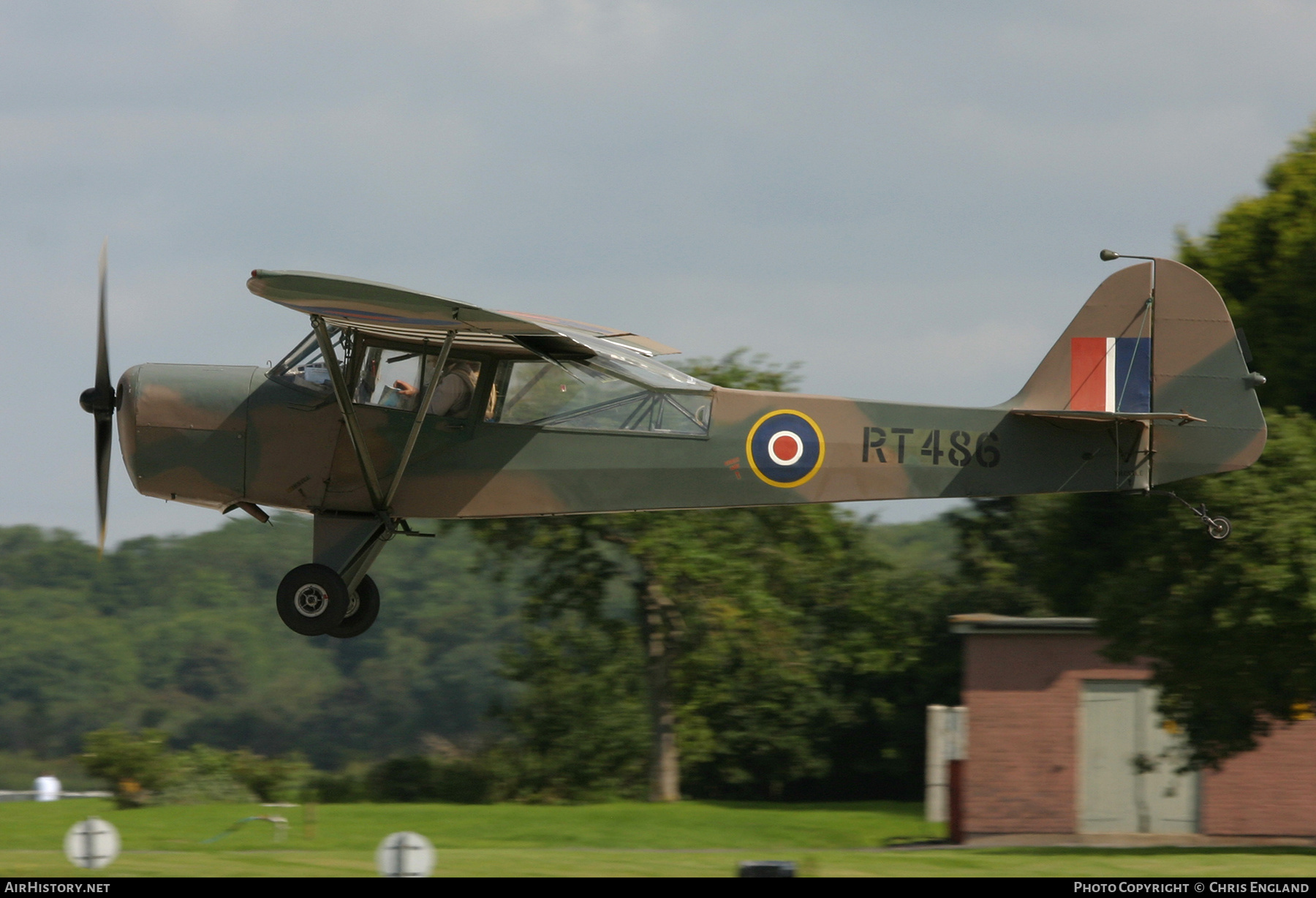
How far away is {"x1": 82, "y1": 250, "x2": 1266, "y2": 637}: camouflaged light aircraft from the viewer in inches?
463

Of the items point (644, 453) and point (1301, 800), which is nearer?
point (644, 453)

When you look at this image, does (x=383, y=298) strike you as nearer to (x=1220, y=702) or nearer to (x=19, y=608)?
(x=1220, y=702)

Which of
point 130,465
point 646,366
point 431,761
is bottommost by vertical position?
point 431,761

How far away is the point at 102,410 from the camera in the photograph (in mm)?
12242

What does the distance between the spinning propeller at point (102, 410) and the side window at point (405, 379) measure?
7.24 feet

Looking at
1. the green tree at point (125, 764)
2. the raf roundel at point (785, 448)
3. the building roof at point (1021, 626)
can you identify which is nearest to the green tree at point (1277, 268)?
the building roof at point (1021, 626)

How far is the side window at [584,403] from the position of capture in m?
11.9

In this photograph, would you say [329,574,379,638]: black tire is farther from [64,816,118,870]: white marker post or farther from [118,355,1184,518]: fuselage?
[64,816,118,870]: white marker post

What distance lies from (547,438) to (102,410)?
367cm

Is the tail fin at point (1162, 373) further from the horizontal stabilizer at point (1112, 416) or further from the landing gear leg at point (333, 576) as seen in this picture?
the landing gear leg at point (333, 576)

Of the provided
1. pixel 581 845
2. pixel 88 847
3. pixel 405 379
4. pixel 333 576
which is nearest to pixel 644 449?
pixel 405 379

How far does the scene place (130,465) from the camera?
11883 millimetres

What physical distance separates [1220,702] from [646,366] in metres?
9.56
